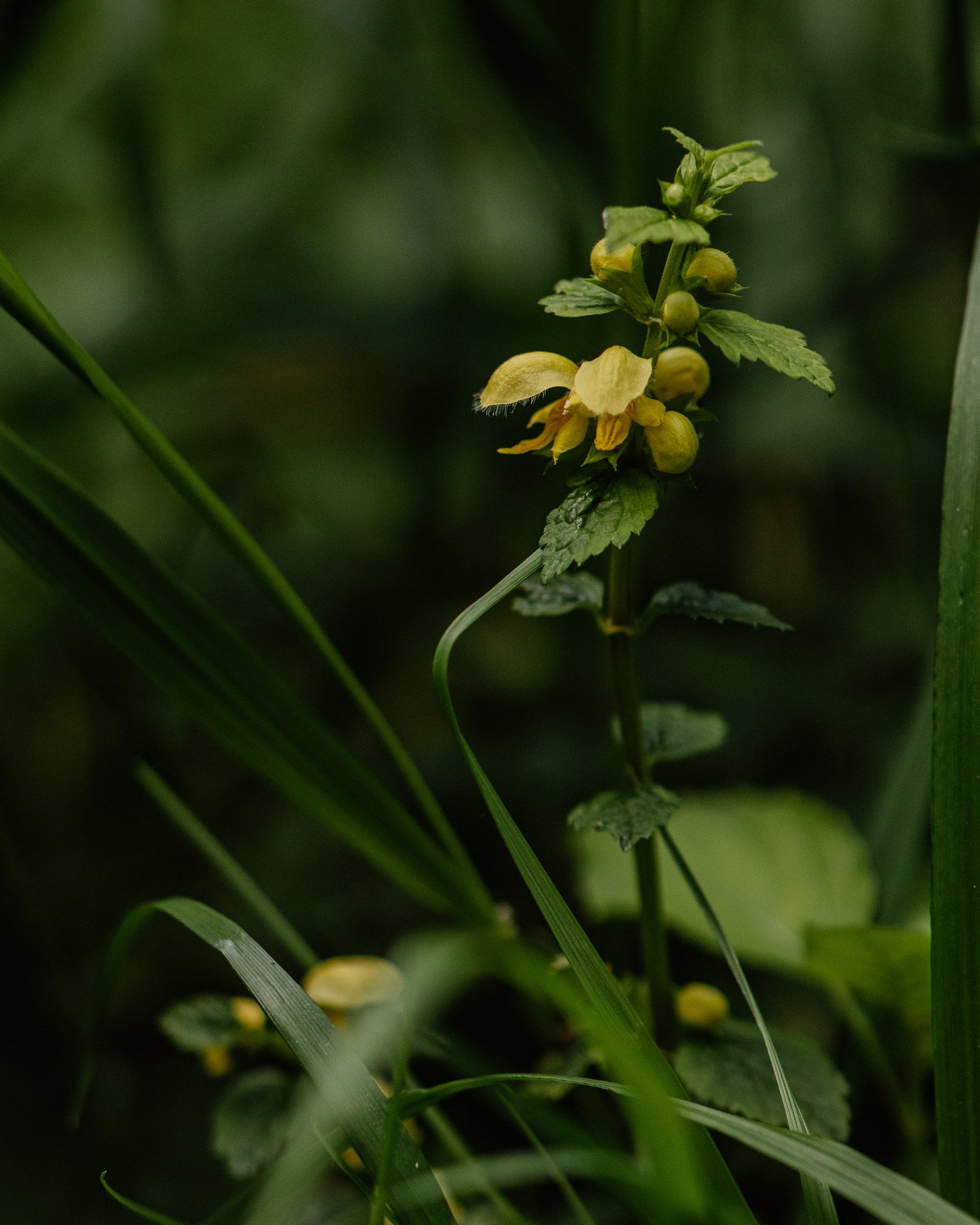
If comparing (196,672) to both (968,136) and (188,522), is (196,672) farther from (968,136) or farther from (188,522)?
(188,522)

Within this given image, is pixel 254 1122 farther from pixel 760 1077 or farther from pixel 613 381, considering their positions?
pixel 613 381

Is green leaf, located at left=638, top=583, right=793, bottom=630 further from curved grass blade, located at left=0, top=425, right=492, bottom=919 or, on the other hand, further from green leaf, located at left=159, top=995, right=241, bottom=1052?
green leaf, located at left=159, top=995, right=241, bottom=1052

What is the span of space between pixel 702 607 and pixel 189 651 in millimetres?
195

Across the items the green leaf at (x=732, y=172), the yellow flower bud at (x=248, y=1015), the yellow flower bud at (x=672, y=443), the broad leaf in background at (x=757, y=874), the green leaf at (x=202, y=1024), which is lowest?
the green leaf at (x=202, y=1024)

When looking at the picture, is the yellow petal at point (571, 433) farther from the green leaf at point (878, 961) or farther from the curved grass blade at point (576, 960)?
the green leaf at point (878, 961)

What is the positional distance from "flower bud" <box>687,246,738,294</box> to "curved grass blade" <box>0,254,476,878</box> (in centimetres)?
18

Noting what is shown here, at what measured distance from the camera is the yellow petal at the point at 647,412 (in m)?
0.29

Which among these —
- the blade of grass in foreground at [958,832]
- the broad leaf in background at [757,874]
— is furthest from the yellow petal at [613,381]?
the broad leaf in background at [757,874]

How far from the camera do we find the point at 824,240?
0.92m

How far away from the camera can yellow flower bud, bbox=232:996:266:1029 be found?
41 cm

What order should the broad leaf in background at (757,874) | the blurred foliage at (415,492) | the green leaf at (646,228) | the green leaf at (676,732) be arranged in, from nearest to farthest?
the green leaf at (646,228)
the green leaf at (676,732)
the broad leaf in background at (757,874)
the blurred foliage at (415,492)

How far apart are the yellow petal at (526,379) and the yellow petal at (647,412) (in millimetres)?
37

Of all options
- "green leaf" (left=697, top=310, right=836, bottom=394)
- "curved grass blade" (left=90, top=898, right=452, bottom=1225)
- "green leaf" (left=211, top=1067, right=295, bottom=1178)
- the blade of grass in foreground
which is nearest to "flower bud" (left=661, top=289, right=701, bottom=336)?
"green leaf" (left=697, top=310, right=836, bottom=394)

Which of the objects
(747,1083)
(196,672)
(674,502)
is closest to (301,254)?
(674,502)
